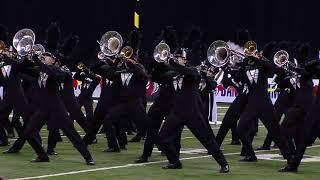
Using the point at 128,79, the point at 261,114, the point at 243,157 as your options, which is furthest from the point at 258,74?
the point at 128,79

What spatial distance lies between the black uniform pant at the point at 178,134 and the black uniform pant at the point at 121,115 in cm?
232

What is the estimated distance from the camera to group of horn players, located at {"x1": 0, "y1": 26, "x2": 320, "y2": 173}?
11.2 metres

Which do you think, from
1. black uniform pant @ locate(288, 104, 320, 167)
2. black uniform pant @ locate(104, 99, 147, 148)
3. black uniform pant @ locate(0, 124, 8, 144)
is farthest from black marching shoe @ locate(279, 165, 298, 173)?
black uniform pant @ locate(0, 124, 8, 144)

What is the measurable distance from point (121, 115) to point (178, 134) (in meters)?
2.53

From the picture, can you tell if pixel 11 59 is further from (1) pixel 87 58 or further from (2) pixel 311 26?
(2) pixel 311 26

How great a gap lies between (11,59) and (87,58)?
21.5 ft

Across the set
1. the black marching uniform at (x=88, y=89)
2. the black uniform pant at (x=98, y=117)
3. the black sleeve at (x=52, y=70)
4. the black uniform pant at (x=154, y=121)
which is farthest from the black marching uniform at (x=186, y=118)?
the black marching uniform at (x=88, y=89)

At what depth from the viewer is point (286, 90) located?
590 inches

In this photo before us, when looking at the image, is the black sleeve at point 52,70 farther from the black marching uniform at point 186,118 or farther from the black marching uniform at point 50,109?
the black marching uniform at point 186,118

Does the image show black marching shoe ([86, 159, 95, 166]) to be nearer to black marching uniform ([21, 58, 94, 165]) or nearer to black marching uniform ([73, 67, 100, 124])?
black marching uniform ([21, 58, 94, 165])

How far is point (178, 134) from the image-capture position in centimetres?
1141

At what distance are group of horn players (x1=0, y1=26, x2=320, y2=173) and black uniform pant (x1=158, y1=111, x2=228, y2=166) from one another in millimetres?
13

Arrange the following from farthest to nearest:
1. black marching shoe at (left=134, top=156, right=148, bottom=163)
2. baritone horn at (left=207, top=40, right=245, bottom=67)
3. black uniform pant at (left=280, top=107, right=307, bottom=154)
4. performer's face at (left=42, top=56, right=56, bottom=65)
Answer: black uniform pant at (left=280, top=107, right=307, bottom=154) < black marching shoe at (left=134, top=156, right=148, bottom=163) < baritone horn at (left=207, top=40, right=245, bottom=67) < performer's face at (left=42, top=56, right=56, bottom=65)

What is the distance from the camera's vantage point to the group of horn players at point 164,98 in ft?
36.7
